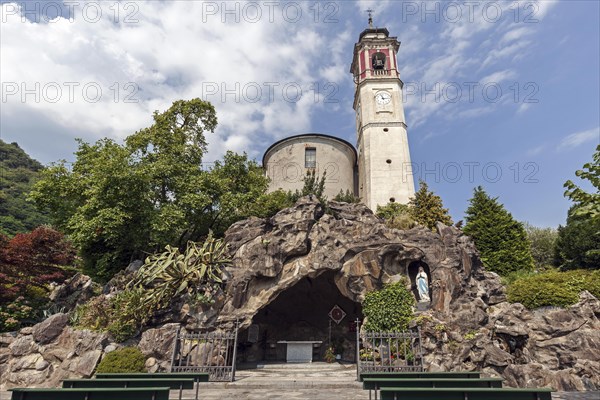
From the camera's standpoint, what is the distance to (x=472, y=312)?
13.0 m

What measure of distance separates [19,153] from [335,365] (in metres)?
90.7

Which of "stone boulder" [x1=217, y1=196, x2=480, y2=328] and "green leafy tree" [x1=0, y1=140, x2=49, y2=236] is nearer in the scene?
"stone boulder" [x1=217, y1=196, x2=480, y2=328]

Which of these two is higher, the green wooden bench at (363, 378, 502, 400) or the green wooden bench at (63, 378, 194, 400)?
the green wooden bench at (363, 378, 502, 400)

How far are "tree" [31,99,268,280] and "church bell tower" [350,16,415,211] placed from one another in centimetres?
1310

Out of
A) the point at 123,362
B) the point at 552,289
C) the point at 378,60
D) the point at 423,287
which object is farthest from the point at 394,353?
the point at 378,60

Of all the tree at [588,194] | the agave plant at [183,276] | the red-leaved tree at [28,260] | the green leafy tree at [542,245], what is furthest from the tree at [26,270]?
the green leafy tree at [542,245]

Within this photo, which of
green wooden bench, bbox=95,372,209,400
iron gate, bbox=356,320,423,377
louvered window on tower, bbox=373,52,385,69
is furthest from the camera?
louvered window on tower, bbox=373,52,385,69

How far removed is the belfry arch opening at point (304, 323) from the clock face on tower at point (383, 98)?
23071 mm

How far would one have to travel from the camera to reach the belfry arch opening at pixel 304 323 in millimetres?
17438

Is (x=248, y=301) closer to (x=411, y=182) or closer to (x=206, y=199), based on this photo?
(x=206, y=199)

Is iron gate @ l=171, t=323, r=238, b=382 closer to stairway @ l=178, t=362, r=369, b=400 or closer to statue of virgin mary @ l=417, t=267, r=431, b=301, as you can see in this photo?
stairway @ l=178, t=362, r=369, b=400

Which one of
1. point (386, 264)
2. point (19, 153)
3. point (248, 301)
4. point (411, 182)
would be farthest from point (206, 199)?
point (19, 153)

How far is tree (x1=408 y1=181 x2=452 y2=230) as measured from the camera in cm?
2264

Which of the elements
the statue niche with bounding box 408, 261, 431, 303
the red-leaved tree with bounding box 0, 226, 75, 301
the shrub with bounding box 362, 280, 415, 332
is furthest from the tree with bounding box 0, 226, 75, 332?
the statue niche with bounding box 408, 261, 431, 303
